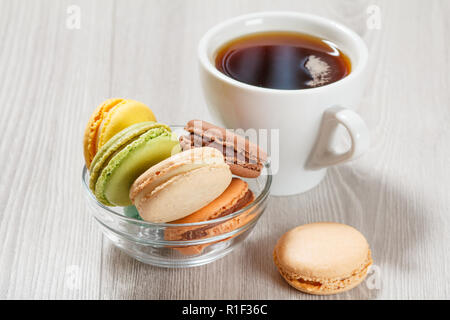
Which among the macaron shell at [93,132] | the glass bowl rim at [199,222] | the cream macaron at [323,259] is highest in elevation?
the macaron shell at [93,132]

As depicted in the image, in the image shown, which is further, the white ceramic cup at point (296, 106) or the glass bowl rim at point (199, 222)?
the white ceramic cup at point (296, 106)

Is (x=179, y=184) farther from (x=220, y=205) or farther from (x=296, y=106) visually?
(x=296, y=106)

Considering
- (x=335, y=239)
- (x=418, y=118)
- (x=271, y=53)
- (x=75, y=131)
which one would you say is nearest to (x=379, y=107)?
(x=418, y=118)

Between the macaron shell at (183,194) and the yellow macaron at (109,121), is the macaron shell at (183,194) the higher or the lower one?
the lower one

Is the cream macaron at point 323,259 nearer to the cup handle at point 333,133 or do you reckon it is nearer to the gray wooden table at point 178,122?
the gray wooden table at point 178,122

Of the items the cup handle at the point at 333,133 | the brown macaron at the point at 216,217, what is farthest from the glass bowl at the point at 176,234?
the cup handle at the point at 333,133

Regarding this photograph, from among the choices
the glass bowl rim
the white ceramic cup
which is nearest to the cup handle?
the white ceramic cup
